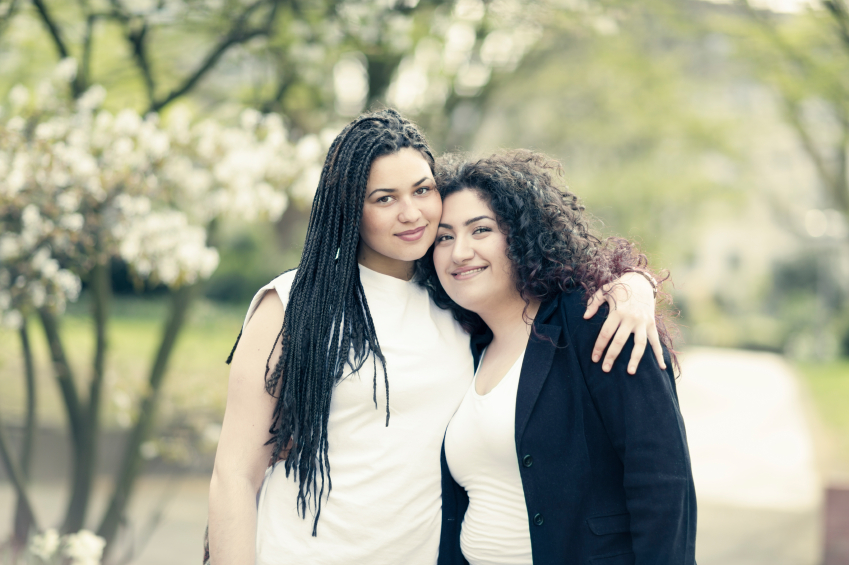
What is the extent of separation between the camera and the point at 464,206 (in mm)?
2348

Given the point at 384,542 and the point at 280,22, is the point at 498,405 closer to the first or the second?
the point at 384,542

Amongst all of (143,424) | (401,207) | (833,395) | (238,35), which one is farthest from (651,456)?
(833,395)

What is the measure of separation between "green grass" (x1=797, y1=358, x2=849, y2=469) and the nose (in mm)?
8455

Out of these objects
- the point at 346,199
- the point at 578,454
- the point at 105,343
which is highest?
the point at 346,199

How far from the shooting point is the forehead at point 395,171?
2223 millimetres

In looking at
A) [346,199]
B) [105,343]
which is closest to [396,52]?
[105,343]

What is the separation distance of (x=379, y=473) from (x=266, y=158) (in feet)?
8.18

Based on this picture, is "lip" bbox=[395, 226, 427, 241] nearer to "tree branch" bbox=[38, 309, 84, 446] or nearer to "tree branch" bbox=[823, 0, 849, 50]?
"tree branch" bbox=[38, 309, 84, 446]

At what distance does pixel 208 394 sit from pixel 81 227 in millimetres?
2263

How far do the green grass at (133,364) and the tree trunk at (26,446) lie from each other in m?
0.14

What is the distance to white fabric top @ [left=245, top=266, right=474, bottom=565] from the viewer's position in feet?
7.29

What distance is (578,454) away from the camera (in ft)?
6.95

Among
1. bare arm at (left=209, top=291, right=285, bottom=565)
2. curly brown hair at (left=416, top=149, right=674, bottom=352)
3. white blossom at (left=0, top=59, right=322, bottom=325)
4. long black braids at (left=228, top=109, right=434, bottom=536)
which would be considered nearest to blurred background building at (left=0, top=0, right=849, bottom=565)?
white blossom at (left=0, top=59, right=322, bottom=325)

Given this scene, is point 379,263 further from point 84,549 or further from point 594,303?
point 84,549
